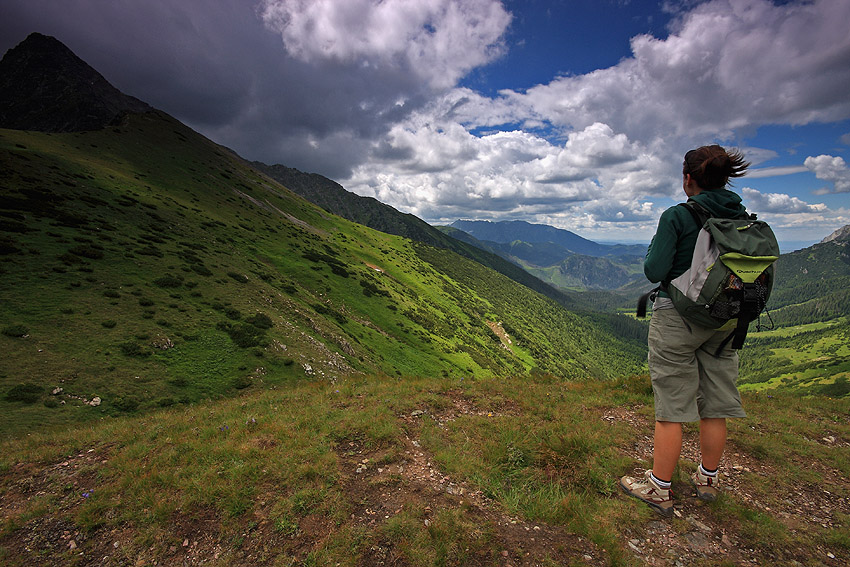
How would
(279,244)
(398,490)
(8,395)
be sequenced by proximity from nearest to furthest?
1. (398,490)
2. (8,395)
3. (279,244)

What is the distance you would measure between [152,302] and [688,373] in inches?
1064

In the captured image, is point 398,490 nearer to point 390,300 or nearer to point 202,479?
point 202,479

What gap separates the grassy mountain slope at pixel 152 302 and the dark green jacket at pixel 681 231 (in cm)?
1828

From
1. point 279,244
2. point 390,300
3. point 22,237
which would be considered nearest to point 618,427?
point 22,237

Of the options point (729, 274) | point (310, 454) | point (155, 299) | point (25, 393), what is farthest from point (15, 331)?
point (729, 274)

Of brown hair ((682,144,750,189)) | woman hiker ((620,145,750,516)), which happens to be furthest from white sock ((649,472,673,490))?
brown hair ((682,144,750,189))

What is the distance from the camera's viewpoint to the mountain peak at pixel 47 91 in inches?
4884

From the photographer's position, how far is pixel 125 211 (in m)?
35.1

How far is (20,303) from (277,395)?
16.8 meters

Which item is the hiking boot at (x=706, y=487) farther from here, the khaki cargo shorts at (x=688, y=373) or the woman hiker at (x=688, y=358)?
the khaki cargo shorts at (x=688, y=373)

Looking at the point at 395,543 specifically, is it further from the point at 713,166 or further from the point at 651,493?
the point at 713,166

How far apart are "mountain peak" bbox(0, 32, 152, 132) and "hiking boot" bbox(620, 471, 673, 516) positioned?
16877 cm

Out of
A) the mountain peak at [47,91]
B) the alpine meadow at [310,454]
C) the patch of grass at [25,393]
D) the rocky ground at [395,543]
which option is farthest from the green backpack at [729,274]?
the mountain peak at [47,91]

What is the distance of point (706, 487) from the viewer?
487 cm
